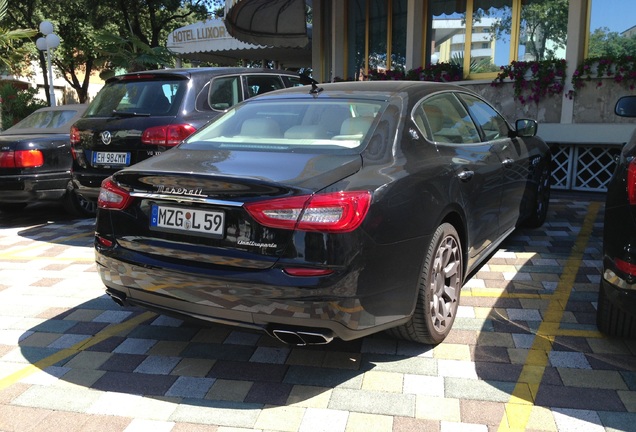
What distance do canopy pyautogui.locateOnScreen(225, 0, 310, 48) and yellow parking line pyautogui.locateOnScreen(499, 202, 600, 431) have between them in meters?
10.1

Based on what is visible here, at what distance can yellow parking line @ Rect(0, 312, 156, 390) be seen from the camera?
10.1 ft

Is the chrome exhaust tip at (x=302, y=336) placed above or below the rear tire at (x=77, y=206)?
above

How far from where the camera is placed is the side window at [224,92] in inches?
229

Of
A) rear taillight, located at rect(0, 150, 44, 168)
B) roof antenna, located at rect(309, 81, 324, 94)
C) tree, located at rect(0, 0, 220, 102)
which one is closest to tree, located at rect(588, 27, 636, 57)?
roof antenna, located at rect(309, 81, 324, 94)

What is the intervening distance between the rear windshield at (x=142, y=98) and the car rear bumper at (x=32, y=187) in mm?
1362

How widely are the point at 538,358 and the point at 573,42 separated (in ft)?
23.0

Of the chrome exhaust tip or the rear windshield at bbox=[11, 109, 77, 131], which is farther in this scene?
the rear windshield at bbox=[11, 109, 77, 131]

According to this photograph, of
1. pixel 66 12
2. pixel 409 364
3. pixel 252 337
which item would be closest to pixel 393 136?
pixel 409 364

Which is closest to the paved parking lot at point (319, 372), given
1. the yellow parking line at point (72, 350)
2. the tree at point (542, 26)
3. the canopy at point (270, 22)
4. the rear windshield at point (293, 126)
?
the yellow parking line at point (72, 350)

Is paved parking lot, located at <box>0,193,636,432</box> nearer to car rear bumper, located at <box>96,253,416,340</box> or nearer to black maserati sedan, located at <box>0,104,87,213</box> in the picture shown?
car rear bumper, located at <box>96,253,416,340</box>

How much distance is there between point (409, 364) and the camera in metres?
3.13

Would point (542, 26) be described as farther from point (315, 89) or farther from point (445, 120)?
point (315, 89)

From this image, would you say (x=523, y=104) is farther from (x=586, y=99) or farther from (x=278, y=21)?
(x=278, y=21)

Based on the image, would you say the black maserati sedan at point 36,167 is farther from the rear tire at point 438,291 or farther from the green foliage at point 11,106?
the green foliage at point 11,106
